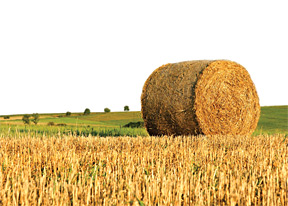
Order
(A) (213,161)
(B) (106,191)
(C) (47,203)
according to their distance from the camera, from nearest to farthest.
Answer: (C) (47,203), (B) (106,191), (A) (213,161)

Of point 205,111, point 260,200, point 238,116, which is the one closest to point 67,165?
point 260,200

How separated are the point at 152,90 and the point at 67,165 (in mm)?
6155

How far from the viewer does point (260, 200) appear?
3926 millimetres

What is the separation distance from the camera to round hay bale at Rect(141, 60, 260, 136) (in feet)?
33.3

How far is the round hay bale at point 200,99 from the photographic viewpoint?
10141mm

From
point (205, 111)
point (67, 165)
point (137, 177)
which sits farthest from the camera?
point (205, 111)

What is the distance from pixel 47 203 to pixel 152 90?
25.6 ft

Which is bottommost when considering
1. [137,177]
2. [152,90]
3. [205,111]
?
[137,177]

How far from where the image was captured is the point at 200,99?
A: 33.2 ft

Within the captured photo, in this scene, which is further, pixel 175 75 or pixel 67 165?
pixel 175 75

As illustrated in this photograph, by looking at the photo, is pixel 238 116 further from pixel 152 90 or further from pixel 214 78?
pixel 152 90

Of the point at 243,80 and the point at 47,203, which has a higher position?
the point at 243,80

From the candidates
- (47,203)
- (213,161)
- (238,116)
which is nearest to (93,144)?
(213,161)

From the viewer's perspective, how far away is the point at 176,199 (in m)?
3.47
